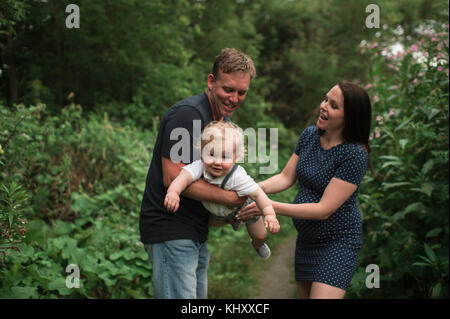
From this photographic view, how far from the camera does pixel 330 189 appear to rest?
2197 mm

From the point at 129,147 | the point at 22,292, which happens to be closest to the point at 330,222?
the point at 22,292

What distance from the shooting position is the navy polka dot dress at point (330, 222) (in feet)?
7.27

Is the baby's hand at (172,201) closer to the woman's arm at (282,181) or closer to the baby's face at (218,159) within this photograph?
the baby's face at (218,159)

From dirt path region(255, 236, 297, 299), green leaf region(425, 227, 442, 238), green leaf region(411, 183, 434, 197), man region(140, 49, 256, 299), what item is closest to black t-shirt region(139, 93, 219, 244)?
man region(140, 49, 256, 299)

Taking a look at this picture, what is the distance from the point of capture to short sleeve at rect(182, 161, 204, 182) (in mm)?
2055

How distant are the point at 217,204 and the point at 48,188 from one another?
123 inches

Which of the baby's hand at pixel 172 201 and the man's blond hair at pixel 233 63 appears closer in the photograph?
the baby's hand at pixel 172 201

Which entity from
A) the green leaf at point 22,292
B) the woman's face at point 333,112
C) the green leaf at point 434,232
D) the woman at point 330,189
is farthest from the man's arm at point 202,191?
the green leaf at point 434,232

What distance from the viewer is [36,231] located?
3.52m

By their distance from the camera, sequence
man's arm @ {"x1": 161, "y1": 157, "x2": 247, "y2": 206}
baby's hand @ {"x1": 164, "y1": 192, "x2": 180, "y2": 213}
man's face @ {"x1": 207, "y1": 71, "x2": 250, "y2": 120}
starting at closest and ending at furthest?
baby's hand @ {"x1": 164, "y1": 192, "x2": 180, "y2": 213}
man's arm @ {"x1": 161, "y1": 157, "x2": 247, "y2": 206}
man's face @ {"x1": 207, "y1": 71, "x2": 250, "y2": 120}

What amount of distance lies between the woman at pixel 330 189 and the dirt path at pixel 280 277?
2.09 m

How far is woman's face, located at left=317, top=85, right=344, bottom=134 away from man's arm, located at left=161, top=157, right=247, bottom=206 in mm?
622

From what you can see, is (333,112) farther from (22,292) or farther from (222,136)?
(22,292)

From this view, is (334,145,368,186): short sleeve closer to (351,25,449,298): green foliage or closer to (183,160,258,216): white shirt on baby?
(183,160,258,216): white shirt on baby
